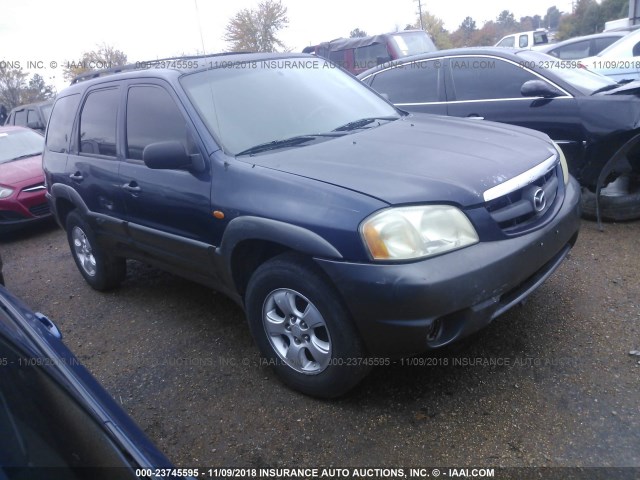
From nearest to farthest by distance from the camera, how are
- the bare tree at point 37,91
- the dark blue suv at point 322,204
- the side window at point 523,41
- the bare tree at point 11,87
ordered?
the dark blue suv at point 322,204, the side window at point 523,41, the bare tree at point 11,87, the bare tree at point 37,91

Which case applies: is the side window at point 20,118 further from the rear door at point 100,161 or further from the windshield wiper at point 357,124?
the windshield wiper at point 357,124

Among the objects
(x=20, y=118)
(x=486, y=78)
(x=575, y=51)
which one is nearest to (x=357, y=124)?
(x=486, y=78)

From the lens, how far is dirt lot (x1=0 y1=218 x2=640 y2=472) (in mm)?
2480

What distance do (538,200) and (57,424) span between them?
2391 millimetres

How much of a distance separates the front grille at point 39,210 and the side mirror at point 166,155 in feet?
16.7

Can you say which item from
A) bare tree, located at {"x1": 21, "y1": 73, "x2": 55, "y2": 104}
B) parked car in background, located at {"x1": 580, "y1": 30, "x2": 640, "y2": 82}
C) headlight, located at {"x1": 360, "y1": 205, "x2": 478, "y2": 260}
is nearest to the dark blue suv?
headlight, located at {"x1": 360, "y1": 205, "x2": 478, "y2": 260}

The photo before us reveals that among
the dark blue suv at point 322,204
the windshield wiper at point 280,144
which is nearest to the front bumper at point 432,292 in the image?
the dark blue suv at point 322,204

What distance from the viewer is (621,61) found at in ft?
28.4

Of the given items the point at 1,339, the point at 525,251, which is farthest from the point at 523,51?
the point at 1,339

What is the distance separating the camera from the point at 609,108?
4.60 m

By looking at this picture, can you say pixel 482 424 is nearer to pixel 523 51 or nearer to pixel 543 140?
pixel 543 140

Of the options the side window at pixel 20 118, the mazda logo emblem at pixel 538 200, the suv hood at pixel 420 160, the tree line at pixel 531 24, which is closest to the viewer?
the suv hood at pixel 420 160

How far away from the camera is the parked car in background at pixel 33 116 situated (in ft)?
37.5

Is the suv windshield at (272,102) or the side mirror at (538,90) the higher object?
the suv windshield at (272,102)
